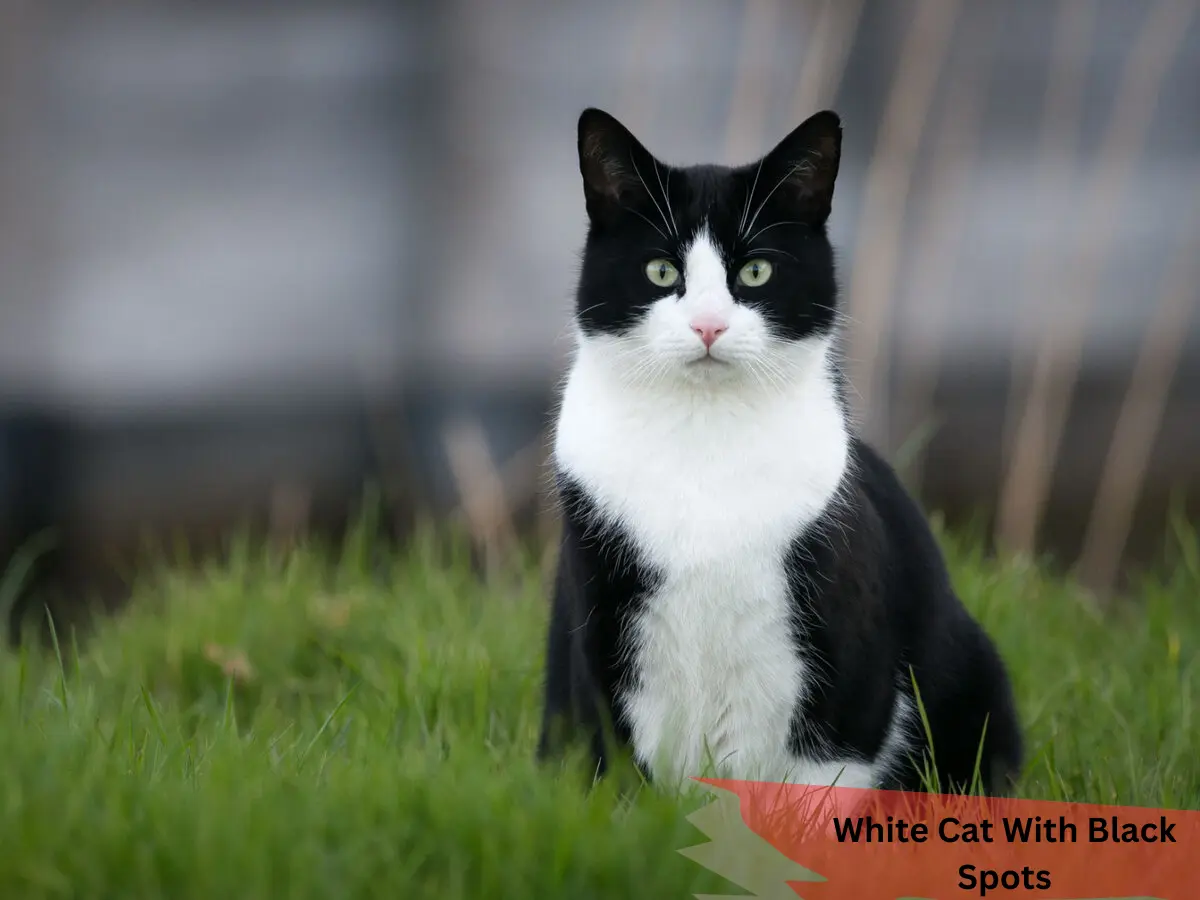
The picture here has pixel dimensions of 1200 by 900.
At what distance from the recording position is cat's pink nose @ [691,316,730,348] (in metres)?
1.83

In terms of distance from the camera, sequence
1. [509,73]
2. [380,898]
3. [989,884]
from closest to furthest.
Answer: [380,898] → [989,884] → [509,73]

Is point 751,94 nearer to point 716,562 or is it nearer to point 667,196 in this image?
point 667,196

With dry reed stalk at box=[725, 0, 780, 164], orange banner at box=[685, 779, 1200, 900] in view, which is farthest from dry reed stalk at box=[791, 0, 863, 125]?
orange banner at box=[685, 779, 1200, 900]

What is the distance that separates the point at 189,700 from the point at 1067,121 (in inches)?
98.4

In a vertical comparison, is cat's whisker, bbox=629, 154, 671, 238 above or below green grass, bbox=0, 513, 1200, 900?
above

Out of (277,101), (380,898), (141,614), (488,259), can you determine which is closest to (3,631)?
(141,614)

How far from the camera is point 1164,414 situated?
423 centimetres

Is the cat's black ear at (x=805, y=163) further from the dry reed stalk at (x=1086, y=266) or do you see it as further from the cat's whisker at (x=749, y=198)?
the dry reed stalk at (x=1086, y=266)

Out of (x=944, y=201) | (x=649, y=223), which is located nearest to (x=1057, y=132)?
(x=944, y=201)

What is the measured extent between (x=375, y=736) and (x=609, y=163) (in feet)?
2.85

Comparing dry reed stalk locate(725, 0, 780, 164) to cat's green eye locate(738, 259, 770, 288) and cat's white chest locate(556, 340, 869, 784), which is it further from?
cat's white chest locate(556, 340, 869, 784)

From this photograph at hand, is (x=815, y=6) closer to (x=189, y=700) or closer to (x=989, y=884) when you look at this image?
(x=189, y=700)

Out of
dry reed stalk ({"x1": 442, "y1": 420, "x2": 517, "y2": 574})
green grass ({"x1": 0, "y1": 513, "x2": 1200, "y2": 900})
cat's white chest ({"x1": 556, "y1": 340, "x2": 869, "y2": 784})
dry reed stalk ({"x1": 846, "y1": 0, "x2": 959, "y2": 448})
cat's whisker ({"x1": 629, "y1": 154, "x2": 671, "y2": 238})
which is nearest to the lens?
green grass ({"x1": 0, "y1": 513, "x2": 1200, "y2": 900})

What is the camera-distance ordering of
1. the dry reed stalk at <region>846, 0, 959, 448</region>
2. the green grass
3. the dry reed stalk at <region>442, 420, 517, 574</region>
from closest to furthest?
the green grass
the dry reed stalk at <region>846, 0, 959, 448</region>
the dry reed stalk at <region>442, 420, 517, 574</region>
